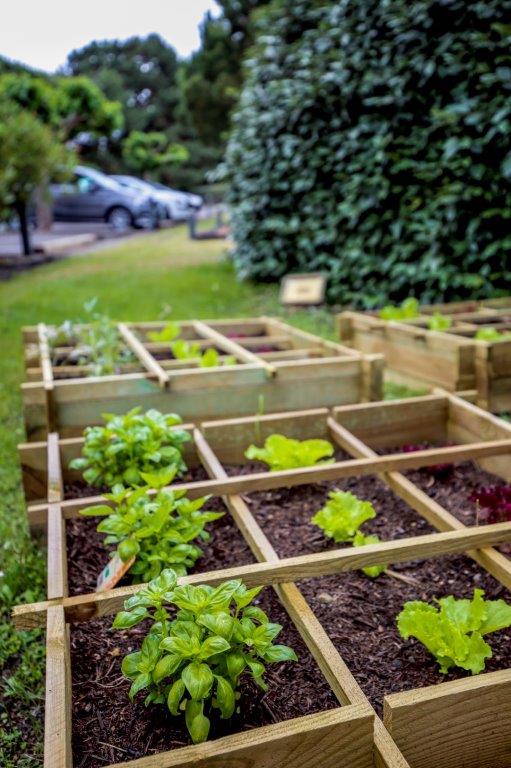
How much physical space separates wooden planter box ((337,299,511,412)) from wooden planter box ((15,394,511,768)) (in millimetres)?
715

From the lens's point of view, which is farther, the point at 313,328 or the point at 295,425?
the point at 313,328

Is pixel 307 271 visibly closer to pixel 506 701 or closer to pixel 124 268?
pixel 124 268

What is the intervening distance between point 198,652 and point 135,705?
0.35m

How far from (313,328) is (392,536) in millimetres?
4069

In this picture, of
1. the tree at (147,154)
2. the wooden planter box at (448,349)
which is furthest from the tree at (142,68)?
the wooden planter box at (448,349)

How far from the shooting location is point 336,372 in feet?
11.1

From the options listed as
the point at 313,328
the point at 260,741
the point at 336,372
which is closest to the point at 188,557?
the point at 260,741

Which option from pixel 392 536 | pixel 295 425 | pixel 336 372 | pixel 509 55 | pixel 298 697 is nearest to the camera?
pixel 298 697

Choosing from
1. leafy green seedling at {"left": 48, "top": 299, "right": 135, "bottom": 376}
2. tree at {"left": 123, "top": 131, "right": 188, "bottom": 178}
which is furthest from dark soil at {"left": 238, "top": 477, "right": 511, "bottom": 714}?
tree at {"left": 123, "top": 131, "right": 188, "bottom": 178}

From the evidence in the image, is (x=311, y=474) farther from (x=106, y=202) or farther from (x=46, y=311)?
(x=106, y=202)

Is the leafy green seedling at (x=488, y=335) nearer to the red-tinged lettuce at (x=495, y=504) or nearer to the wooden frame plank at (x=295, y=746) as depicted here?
the red-tinged lettuce at (x=495, y=504)

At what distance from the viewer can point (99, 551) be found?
87.8 inches

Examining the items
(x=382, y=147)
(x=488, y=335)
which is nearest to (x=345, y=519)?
(x=488, y=335)

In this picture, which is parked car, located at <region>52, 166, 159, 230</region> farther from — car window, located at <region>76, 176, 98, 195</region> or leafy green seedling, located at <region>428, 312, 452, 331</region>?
leafy green seedling, located at <region>428, 312, 452, 331</region>
